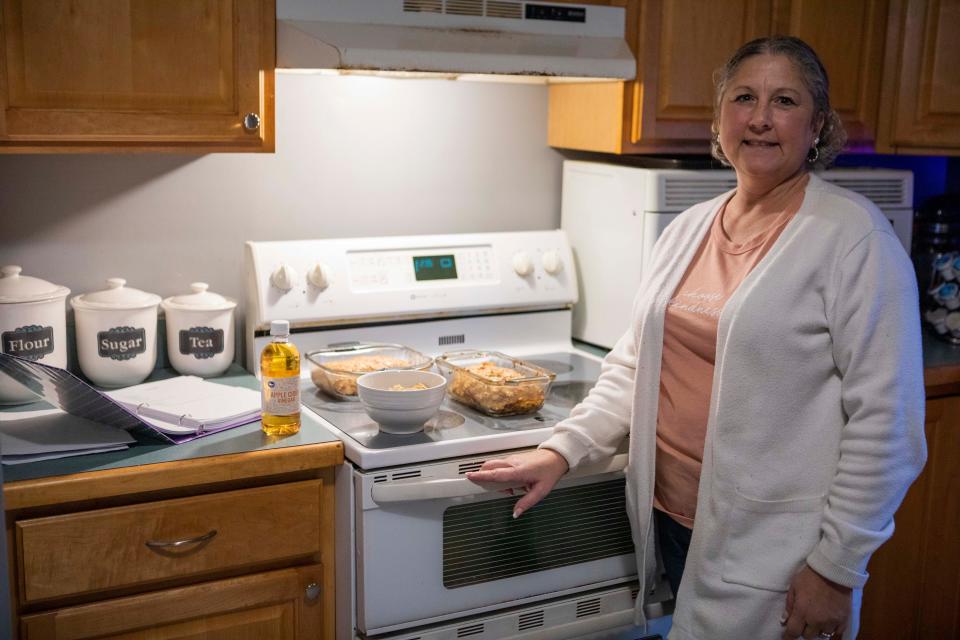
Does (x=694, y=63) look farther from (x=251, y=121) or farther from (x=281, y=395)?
(x=281, y=395)

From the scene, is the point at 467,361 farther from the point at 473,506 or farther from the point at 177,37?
the point at 177,37

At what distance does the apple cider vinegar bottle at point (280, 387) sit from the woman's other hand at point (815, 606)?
0.85 meters

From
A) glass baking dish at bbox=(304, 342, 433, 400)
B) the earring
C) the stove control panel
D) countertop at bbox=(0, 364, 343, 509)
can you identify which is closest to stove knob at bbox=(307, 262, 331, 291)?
the stove control panel

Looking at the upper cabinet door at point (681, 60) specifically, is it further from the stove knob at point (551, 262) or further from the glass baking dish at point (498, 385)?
the glass baking dish at point (498, 385)

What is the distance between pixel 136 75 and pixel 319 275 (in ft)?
1.78

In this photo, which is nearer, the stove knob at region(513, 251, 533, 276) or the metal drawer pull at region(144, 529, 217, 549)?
the metal drawer pull at region(144, 529, 217, 549)

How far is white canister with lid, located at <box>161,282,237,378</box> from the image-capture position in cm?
207

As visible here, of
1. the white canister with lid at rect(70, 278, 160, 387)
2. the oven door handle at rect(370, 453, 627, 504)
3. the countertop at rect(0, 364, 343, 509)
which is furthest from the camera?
the white canister with lid at rect(70, 278, 160, 387)

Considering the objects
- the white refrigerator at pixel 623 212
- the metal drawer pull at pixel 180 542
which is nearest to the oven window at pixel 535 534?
the metal drawer pull at pixel 180 542

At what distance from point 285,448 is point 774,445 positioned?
77 cm

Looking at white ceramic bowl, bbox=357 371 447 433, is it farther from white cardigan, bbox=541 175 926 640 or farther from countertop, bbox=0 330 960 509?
white cardigan, bbox=541 175 926 640

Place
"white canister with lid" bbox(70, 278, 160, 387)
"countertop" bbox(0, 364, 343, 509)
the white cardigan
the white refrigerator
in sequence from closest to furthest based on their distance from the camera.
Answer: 1. the white cardigan
2. "countertop" bbox(0, 364, 343, 509)
3. "white canister with lid" bbox(70, 278, 160, 387)
4. the white refrigerator

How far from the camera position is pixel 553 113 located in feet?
8.14

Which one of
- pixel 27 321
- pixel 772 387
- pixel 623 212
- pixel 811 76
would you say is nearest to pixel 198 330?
pixel 27 321
